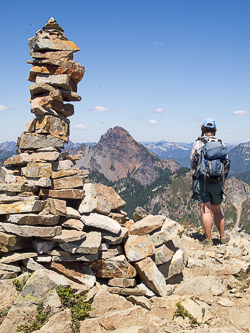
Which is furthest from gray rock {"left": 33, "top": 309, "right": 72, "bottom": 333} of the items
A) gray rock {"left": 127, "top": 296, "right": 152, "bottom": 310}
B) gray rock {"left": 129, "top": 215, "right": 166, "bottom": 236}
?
gray rock {"left": 129, "top": 215, "right": 166, "bottom": 236}

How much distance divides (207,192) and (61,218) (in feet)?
17.5

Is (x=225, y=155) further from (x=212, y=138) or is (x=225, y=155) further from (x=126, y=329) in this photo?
(x=126, y=329)

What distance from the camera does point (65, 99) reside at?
9.70 metres

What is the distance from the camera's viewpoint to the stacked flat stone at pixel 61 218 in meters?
7.32

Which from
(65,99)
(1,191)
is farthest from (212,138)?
(1,191)

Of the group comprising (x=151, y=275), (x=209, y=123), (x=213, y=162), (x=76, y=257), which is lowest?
(x=151, y=275)

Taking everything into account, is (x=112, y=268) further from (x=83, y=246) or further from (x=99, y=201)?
(x=99, y=201)

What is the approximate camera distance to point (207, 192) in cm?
981

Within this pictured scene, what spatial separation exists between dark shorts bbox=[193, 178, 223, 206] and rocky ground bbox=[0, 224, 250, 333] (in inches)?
92.3

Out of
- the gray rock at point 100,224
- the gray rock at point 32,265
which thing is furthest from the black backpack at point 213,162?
the gray rock at point 32,265

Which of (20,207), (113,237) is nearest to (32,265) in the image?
(20,207)

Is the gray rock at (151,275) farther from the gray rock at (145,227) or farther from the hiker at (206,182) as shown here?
the hiker at (206,182)

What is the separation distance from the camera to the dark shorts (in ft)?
31.5

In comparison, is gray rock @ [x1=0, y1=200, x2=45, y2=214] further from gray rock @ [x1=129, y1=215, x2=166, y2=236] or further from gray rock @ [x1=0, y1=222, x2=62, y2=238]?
gray rock @ [x1=129, y1=215, x2=166, y2=236]
